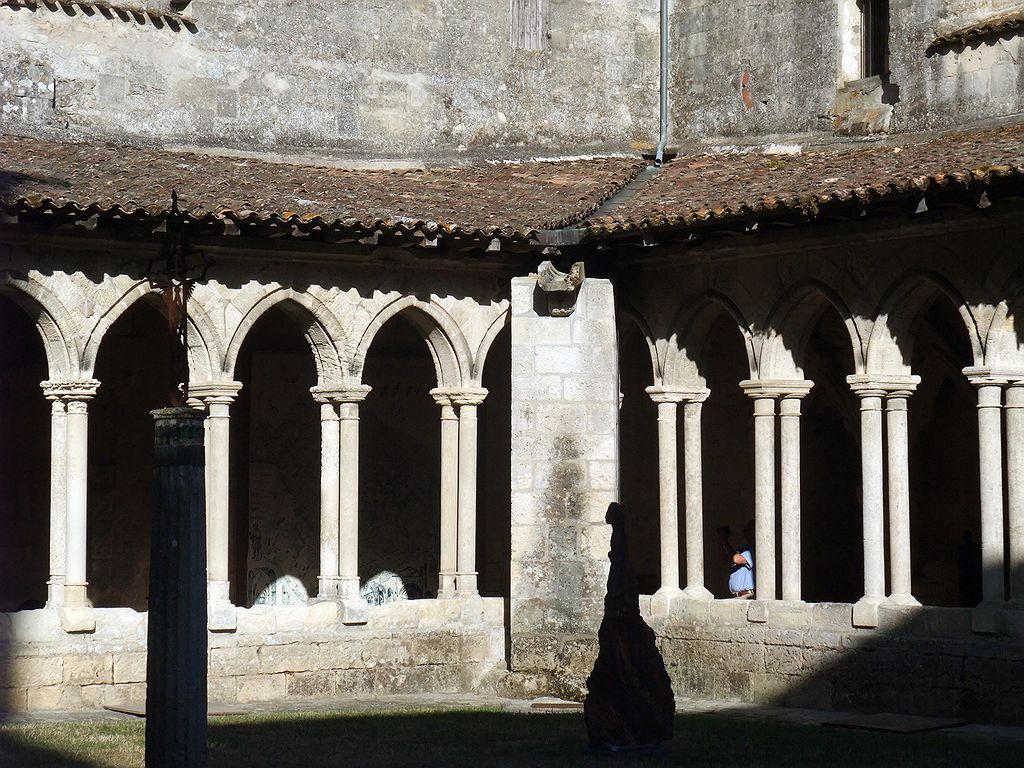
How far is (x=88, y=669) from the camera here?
A: 13.9 metres

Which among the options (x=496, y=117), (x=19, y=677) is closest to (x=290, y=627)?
(x=19, y=677)

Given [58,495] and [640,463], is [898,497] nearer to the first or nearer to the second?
[640,463]

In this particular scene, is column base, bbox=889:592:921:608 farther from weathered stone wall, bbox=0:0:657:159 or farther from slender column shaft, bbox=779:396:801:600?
weathered stone wall, bbox=0:0:657:159

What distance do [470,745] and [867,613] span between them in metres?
3.53

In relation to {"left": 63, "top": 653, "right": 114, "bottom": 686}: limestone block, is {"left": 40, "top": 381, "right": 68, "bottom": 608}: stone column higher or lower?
higher

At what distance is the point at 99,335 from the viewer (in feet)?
46.6

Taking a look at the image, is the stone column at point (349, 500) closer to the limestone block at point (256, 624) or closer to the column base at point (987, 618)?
the limestone block at point (256, 624)

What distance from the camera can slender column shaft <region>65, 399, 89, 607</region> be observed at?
552 inches

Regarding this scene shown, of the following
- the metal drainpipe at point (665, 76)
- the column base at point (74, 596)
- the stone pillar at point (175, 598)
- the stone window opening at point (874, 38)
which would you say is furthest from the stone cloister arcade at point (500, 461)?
the stone pillar at point (175, 598)

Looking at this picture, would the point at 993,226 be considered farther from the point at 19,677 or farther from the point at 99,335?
the point at 19,677

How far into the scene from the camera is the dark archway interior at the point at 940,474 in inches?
694

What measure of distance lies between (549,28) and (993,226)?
604cm

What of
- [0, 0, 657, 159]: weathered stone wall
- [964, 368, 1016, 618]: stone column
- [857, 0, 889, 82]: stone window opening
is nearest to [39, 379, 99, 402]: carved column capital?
[0, 0, 657, 159]: weathered stone wall

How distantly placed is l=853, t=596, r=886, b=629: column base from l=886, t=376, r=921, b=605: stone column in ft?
0.42
